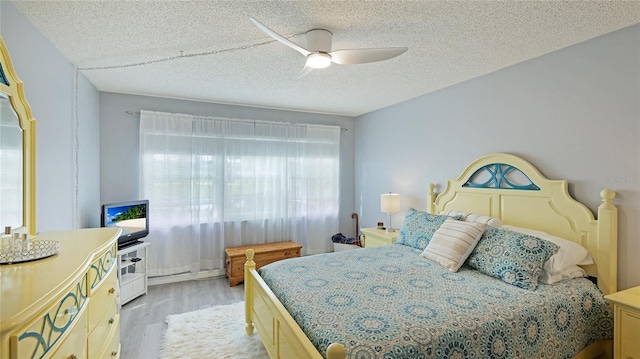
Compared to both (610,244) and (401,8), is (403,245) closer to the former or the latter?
(610,244)

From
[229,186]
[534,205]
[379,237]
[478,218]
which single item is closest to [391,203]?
[379,237]

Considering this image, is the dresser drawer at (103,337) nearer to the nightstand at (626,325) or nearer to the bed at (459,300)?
the bed at (459,300)

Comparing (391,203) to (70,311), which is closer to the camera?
(70,311)

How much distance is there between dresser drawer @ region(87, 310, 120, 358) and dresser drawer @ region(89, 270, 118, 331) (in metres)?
0.05

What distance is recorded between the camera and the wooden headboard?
82.3 inches

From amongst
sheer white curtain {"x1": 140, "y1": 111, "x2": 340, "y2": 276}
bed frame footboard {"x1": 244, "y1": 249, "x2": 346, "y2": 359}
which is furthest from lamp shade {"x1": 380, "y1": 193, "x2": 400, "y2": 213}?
bed frame footboard {"x1": 244, "y1": 249, "x2": 346, "y2": 359}

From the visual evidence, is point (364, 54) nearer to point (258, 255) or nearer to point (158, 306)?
point (258, 255)

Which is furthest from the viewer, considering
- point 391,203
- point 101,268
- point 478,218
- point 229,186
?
point 229,186

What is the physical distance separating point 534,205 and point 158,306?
3.86 m

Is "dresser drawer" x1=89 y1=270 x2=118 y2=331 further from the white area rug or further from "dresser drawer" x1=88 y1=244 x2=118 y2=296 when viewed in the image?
the white area rug

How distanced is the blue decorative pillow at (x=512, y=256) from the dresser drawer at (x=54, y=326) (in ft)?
8.08

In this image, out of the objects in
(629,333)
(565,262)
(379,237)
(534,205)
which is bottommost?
(629,333)

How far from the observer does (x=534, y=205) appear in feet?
8.36

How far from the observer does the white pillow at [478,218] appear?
8.59 feet
